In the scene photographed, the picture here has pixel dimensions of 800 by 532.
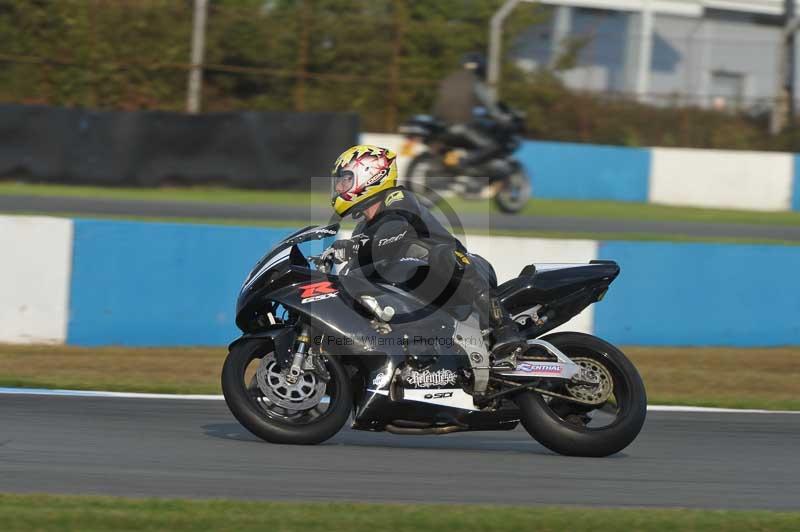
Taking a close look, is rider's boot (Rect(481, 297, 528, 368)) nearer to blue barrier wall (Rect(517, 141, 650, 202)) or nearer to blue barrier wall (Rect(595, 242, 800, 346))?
blue barrier wall (Rect(595, 242, 800, 346))

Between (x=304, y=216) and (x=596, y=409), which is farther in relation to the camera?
(x=304, y=216)

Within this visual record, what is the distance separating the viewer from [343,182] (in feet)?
19.0

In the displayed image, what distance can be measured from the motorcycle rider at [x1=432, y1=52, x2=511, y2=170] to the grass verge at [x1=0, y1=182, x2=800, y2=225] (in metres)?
0.81

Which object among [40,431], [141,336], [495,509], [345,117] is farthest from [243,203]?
[495,509]

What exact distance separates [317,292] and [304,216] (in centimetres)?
873

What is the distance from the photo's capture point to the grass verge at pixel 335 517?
4414 mm

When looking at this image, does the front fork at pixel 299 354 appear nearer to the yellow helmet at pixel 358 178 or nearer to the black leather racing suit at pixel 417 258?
the black leather racing suit at pixel 417 258

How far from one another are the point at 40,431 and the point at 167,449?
0.76 meters

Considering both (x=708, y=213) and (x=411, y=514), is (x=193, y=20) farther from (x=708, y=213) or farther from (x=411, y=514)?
(x=411, y=514)

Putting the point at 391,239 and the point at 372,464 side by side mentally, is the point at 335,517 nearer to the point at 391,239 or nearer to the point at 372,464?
the point at 372,464

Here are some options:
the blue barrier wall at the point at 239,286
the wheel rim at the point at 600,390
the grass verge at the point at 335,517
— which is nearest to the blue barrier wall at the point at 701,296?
the blue barrier wall at the point at 239,286

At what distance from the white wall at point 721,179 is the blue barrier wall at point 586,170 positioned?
261 millimetres

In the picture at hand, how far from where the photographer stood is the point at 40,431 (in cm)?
599

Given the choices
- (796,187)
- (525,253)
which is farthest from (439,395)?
(796,187)
